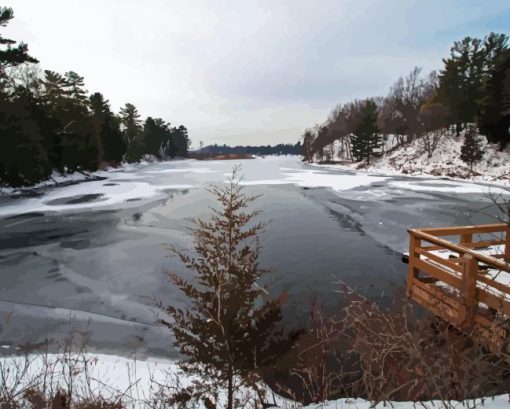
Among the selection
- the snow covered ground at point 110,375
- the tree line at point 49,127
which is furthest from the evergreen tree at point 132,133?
the snow covered ground at point 110,375

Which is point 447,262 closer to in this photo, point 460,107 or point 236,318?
point 236,318

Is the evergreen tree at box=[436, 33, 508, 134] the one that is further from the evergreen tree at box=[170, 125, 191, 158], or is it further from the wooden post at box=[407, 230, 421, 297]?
the evergreen tree at box=[170, 125, 191, 158]

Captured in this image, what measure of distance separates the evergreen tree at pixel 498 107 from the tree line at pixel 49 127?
1686 inches

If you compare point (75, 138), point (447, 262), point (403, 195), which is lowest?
point (403, 195)

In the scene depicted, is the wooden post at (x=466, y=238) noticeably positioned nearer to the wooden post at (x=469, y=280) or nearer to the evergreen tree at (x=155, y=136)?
the wooden post at (x=469, y=280)

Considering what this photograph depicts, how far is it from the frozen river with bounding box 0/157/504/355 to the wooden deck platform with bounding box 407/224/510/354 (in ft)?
3.65

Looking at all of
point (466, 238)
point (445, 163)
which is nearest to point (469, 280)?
point (466, 238)

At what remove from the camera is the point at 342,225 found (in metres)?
16.3

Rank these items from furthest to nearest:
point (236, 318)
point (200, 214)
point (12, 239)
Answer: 1. point (200, 214)
2. point (12, 239)
3. point (236, 318)

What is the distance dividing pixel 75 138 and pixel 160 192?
21002mm

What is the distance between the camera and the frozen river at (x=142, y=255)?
7.26 meters

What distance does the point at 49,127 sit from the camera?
37.2 meters

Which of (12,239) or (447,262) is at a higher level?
(447,262)

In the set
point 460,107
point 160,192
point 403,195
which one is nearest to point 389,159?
point 460,107
